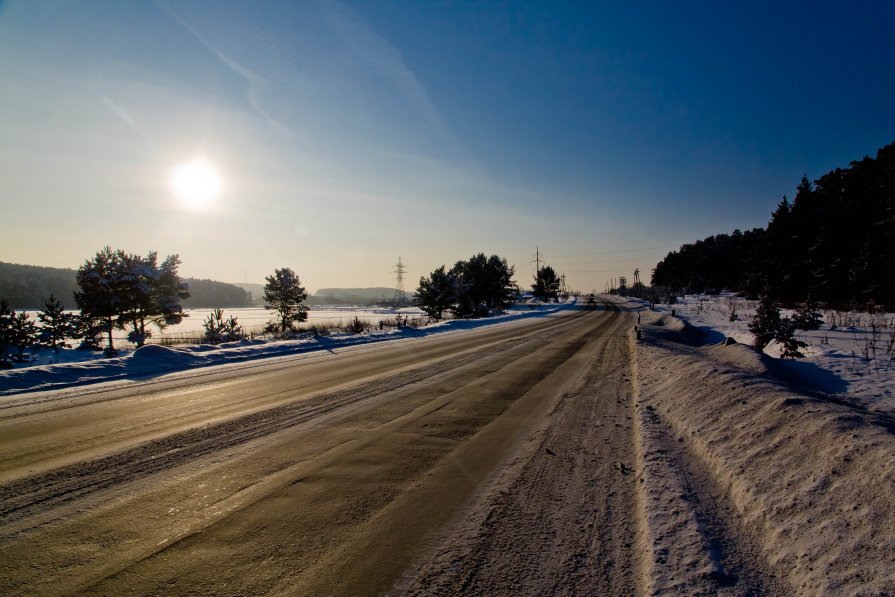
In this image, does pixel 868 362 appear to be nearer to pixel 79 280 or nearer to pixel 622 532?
pixel 622 532

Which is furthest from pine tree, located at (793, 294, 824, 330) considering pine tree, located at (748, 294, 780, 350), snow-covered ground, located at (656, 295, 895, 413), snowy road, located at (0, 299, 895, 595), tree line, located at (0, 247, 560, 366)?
tree line, located at (0, 247, 560, 366)

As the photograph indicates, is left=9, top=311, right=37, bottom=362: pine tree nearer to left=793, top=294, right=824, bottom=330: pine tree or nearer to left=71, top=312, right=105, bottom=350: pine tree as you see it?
left=71, top=312, right=105, bottom=350: pine tree

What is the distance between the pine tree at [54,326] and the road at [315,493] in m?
16.0

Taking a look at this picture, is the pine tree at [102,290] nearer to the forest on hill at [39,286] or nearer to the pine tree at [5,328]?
the pine tree at [5,328]

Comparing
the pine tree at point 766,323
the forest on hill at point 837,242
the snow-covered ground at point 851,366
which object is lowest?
the snow-covered ground at point 851,366

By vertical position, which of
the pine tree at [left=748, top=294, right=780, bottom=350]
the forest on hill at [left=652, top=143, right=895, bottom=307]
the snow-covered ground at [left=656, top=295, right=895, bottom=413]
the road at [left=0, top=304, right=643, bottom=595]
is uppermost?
the forest on hill at [left=652, top=143, right=895, bottom=307]

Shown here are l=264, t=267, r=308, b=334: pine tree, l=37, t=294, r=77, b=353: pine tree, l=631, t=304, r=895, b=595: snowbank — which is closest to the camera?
l=631, t=304, r=895, b=595: snowbank

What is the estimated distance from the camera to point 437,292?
123 feet

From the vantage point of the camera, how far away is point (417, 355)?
12.6 metres

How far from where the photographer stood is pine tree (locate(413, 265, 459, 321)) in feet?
123

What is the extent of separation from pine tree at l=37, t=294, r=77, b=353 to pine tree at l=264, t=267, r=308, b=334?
12.4 meters

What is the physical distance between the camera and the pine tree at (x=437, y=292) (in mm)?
37469

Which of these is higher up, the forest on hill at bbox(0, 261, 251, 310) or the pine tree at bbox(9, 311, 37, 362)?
the forest on hill at bbox(0, 261, 251, 310)

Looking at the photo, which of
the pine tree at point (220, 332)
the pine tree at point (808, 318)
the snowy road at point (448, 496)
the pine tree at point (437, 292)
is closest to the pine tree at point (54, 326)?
the pine tree at point (220, 332)
